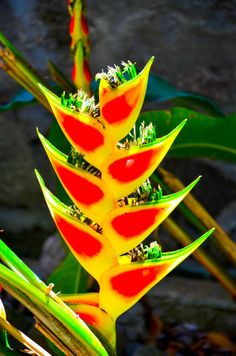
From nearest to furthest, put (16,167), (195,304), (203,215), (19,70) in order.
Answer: (19,70)
(203,215)
(195,304)
(16,167)

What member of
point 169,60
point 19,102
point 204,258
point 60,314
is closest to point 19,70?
point 19,102

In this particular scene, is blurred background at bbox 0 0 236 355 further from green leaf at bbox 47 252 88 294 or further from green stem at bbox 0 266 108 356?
green stem at bbox 0 266 108 356

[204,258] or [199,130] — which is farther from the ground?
[199,130]

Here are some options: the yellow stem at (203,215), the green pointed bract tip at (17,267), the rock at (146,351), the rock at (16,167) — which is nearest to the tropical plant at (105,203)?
the green pointed bract tip at (17,267)

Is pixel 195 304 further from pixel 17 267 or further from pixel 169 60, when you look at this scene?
pixel 17 267

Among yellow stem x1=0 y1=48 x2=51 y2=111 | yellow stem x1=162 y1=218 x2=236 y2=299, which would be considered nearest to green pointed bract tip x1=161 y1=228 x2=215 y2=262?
yellow stem x1=0 y1=48 x2=51 y2=111

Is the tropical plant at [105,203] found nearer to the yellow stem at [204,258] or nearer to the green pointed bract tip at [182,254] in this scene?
the green pointed bract tip at [182,254]
